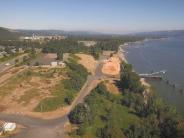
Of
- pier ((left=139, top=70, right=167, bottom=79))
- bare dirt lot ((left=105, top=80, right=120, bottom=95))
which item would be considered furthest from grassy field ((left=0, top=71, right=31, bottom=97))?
pier ((left=139, top=70, right=167, bottom=79))

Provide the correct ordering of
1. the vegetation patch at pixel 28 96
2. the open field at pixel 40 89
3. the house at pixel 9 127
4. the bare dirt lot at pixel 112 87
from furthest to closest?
the bare dirt lot at pixel 112 87, the vegetation patch at pixel 28 96, the open field at pixel 40 89, the house at pixel 9 127

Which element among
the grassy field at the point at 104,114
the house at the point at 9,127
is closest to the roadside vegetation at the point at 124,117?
the grassy field at the point at 104,114

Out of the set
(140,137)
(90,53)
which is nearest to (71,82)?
(140,137)

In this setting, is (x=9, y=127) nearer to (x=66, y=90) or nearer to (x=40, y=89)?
(x=40, y=89)

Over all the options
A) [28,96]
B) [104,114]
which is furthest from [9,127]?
[28,96]

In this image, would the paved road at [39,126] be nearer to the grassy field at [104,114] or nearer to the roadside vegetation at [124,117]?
the roadside vegetation at [124,117]

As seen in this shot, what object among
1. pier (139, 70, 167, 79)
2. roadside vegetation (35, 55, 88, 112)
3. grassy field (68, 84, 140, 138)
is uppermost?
roadside vegetation (35, 55, 88, 112)

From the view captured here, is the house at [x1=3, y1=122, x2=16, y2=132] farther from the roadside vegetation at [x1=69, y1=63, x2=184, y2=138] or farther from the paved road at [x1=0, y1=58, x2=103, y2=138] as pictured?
the roadside vegetation at [x1=69, y1=63, x2=184, y2=138]

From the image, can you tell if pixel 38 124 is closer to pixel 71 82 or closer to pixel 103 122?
pixel 103 122

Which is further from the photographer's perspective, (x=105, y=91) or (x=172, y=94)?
(x=172, y=94)
